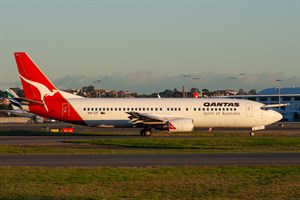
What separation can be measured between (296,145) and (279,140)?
107 inches

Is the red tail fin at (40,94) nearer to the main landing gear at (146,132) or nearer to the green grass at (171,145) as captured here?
the main landing gear at (146,132)

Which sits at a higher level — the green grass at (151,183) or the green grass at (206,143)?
the green grass at (206,143)

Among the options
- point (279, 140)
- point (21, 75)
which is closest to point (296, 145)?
point (279, 140)

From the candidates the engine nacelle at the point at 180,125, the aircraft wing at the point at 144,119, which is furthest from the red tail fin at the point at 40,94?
the engine nacelle at the point at 180,125

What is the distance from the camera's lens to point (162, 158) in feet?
101

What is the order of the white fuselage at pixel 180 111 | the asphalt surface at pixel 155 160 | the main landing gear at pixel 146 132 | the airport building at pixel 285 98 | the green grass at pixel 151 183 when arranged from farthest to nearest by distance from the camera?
1. the airport building at pixel 285 98
2. the white fuselage at pixel 180 111
3. the main landing gear at pixel 146 132
4. the asphalt surface at pixel 155 160
5. the green grass at pixel 151 183

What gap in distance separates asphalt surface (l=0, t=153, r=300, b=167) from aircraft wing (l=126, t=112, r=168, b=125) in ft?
69.8

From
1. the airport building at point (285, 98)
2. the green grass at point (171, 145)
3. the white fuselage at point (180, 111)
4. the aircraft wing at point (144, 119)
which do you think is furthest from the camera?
the airport building at point (285, 98)

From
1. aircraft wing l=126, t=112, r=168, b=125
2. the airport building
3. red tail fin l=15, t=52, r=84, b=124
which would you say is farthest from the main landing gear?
the airport building

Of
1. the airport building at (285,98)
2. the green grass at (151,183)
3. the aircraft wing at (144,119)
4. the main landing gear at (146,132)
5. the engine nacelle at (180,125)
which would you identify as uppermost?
the airport building at (285,98)

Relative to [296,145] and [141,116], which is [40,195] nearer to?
[296,145]

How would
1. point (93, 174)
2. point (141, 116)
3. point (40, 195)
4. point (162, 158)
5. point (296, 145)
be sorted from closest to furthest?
point (40, 195)
point (93, 174)
point (162, 158)
point (296, 145)
point (141, 116)

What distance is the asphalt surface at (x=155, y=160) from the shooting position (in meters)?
28.1

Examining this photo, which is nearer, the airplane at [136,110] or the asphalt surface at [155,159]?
the asphalt surface at [155,159]
